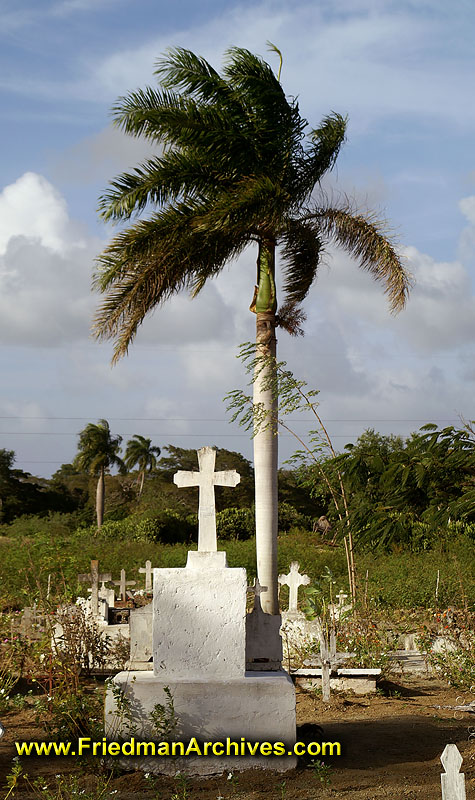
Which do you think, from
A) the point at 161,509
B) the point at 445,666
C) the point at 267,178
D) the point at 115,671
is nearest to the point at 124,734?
the point at 115,671

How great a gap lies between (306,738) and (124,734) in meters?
1.36

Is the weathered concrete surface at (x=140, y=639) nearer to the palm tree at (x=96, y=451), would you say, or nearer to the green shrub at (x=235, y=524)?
the green shrub at (x=235, y=524)

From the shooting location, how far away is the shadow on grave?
5785 mm

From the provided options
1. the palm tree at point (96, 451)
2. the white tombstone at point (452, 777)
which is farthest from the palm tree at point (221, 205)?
the palm tree at point (96, 451)

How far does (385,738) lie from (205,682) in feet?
5.26

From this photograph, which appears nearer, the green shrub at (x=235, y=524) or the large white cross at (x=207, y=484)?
the large white cross at (x=207, y=484)

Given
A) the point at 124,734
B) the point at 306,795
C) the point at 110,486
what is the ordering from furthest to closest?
the point at 110,486, the point at 124,734, the point at 306,795

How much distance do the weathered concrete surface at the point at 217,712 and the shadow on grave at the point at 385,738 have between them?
1.33ft

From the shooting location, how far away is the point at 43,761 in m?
5.79


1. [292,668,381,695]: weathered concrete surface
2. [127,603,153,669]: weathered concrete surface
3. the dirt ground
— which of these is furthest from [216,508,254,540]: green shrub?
[127,603,153,669]: weathered concrete surface

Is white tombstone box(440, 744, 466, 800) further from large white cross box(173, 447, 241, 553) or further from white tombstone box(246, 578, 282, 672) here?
white tombstone box(246, 578, 282, 672)

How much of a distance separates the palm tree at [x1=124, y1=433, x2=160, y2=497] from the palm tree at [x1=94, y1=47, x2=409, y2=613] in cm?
2548

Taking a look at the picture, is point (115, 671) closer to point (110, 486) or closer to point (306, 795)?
point (306, 795)

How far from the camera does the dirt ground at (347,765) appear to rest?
16.7 ft
